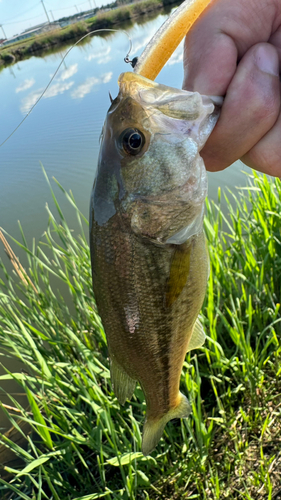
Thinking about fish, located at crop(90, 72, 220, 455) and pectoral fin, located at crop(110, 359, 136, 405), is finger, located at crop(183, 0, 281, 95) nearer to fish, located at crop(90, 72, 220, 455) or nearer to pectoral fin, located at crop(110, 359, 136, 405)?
fish, located at crop(90, 72, 220, 455)

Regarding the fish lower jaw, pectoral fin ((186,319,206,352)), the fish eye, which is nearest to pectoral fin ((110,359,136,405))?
pectoral fin ((186,319,206,352))

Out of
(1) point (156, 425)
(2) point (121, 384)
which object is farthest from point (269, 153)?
(1) point (156, 425)

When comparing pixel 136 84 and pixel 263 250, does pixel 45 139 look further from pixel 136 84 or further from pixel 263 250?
pixel 136 84

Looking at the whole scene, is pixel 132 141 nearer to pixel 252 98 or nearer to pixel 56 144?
pixel 252 98

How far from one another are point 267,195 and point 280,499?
7.24 ft

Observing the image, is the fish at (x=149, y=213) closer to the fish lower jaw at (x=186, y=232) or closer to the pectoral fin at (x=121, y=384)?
the fish lower jaw at (x=186, y=232)

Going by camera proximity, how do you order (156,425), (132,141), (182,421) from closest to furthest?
(132,141)
(156,425)
(182,421)

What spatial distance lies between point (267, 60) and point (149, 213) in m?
0.71

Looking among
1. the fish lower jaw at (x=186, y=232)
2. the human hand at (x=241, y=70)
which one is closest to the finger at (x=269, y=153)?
the human hand at (x=241, y=70)

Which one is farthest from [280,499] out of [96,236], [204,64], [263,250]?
[204,64]

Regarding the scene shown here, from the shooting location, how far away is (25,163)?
9953mm

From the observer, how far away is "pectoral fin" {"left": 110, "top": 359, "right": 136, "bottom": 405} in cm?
153

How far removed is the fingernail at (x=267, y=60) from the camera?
1.29 meters

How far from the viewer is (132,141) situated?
1279mm
